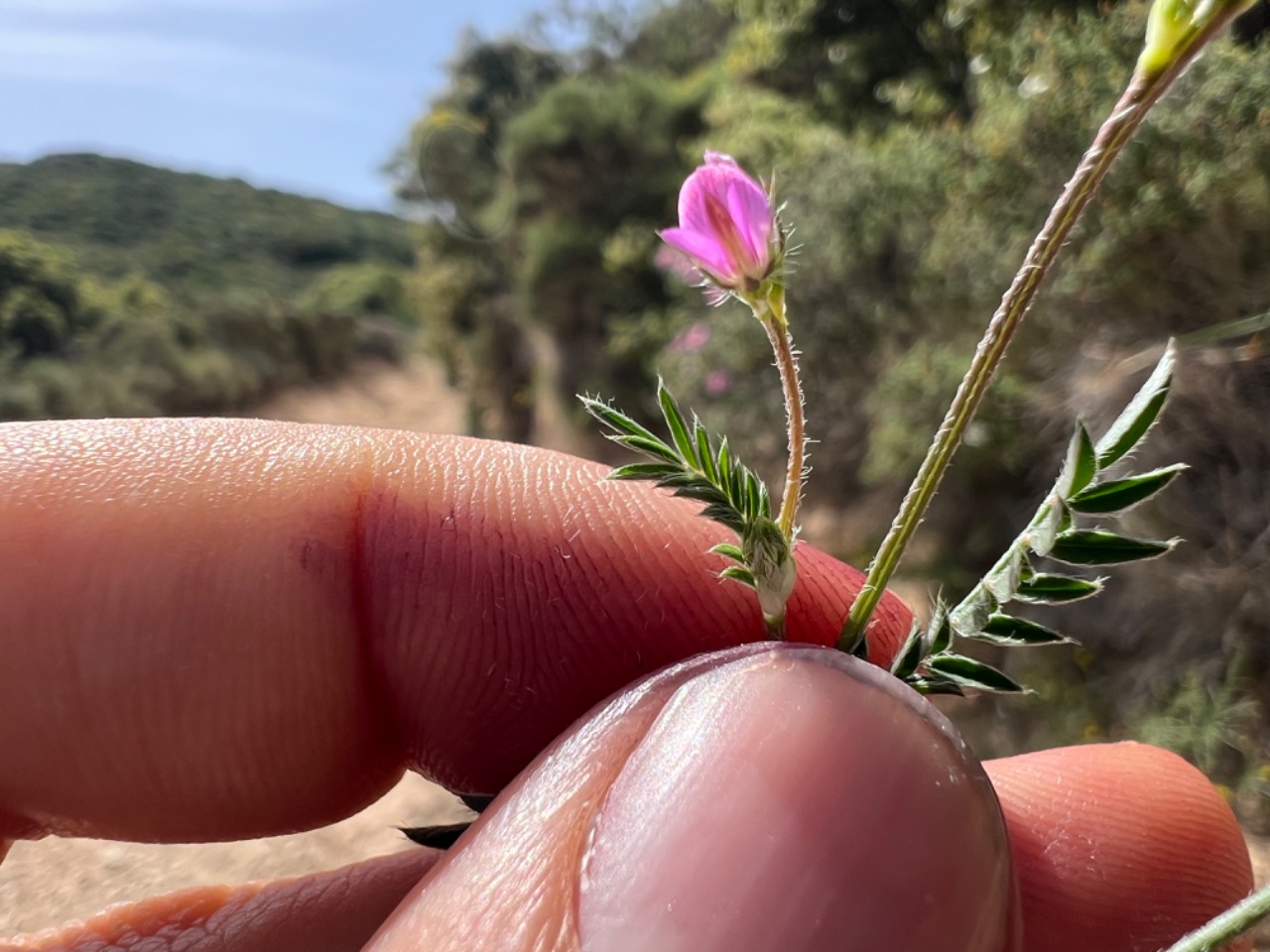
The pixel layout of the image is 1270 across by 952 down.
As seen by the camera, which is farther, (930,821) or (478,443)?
(478,443)

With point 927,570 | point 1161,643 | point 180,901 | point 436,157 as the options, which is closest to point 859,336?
point 927,570

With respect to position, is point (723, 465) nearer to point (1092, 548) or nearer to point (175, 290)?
point (1092, 548)

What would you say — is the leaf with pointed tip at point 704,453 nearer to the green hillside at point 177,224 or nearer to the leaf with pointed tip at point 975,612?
the leaf with pointed tip at point 975,612

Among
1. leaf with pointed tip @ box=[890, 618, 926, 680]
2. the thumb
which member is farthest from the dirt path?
leaf with pointed tip @ box=[890, 618, 926, 680]

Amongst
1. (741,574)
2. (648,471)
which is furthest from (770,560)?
(648,471)

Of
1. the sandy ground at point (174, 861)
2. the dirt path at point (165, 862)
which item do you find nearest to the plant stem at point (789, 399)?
the sandy ground at point (174, 861)

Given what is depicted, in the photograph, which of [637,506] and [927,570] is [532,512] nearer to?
[637,506]
